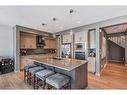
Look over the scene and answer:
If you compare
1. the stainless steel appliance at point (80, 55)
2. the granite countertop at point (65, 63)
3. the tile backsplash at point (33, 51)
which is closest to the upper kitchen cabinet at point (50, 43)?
the tile backsplash at point (33, 51)

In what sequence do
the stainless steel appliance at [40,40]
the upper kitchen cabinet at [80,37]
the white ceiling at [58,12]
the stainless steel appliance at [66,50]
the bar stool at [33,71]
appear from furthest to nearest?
the stainless steel appliance at [40,40] → the stainless steel appliance at [66,50] → the upper kitchen cabinet at [80,37] → the bar stool at [33,71] → the white ceiling at [58,12]

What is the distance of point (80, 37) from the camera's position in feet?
16.9

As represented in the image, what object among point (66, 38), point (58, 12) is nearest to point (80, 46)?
point (66, 38)

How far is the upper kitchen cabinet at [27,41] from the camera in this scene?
5.41 meters

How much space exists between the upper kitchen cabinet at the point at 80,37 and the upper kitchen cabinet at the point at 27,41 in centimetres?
259

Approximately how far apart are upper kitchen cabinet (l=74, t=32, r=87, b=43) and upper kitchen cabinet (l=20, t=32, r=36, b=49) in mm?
2586

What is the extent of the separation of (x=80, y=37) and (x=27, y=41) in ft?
10.0

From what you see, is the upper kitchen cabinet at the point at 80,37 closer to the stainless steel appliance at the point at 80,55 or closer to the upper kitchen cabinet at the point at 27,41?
the stainless steel appliance at the point at 80,55

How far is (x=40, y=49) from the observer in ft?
22.2

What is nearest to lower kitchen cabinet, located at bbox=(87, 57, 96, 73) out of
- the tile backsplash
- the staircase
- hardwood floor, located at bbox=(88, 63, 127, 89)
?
hardwood floor, located at bbox=(88, 63, 127, 89)
